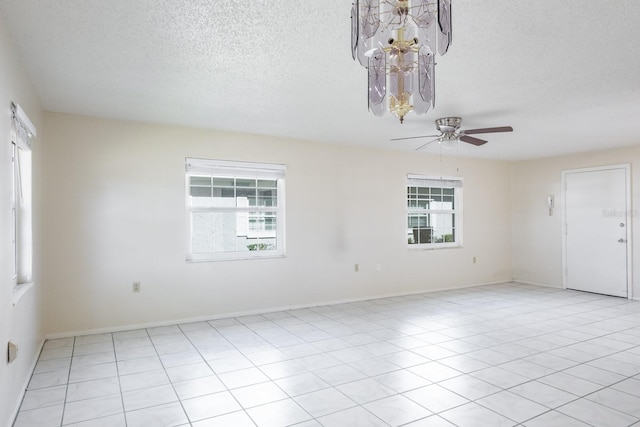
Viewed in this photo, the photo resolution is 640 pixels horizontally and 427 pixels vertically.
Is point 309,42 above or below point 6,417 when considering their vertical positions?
above

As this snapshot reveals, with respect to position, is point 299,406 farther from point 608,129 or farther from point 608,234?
point 608,234

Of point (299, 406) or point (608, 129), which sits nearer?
point (299, 406)

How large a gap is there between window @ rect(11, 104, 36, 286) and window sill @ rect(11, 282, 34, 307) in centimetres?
4

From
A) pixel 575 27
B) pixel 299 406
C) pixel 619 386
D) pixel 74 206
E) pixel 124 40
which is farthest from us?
pixel 74 206

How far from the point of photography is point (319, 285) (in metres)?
5.39

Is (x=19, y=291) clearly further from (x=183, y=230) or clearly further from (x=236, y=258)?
(x=236, y=258)

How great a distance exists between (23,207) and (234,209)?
2243 millimetres

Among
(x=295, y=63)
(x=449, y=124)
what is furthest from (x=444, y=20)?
(x=449, y=124)

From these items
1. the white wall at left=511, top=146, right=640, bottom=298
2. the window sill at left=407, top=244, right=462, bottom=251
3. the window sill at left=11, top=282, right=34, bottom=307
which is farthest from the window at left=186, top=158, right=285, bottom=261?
the white wall at left=511, top=146, right=640, bottom=298

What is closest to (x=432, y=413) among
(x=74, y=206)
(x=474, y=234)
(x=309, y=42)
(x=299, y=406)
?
(x=299, y=406)

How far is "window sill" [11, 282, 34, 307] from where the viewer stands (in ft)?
8.11

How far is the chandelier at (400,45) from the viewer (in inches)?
61.4

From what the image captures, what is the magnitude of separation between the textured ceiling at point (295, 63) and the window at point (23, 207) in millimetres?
517

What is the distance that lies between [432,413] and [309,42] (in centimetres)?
235
